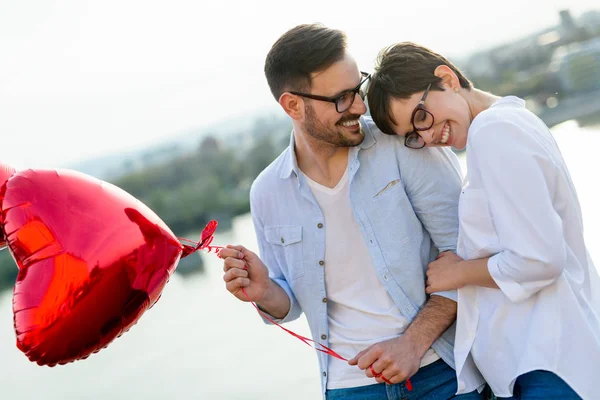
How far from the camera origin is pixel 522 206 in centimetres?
125

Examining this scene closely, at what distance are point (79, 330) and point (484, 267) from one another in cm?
76

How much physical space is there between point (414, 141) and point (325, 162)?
275mm

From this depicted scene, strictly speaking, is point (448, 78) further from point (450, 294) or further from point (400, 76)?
point (450, 294)

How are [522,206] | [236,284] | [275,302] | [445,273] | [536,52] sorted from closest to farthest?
[522,206]
[445,273]
[236,284]
[275,302]
[536,52]

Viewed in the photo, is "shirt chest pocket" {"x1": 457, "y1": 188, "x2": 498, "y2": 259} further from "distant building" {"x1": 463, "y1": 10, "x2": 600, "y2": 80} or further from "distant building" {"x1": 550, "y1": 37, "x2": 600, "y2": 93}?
"distant building" {"x1": 463, "y1": 10, "x2": 600, "y2": 80}

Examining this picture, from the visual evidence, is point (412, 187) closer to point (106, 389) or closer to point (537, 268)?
point (537, 268)

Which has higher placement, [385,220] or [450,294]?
[385,220]

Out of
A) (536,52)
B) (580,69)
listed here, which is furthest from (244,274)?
(536,52)

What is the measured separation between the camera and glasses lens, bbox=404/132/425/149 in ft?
5.14

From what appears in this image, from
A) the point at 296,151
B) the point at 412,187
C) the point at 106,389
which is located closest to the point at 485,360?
the point at 412,187

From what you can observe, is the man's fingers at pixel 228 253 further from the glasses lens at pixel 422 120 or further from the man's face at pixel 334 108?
the glasses lens at pixel 422 120

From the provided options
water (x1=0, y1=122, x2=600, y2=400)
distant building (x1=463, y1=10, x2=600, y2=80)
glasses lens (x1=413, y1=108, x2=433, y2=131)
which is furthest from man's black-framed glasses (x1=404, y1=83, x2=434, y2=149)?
distant building (x1=463, y1=10, x2=600, y2=80)

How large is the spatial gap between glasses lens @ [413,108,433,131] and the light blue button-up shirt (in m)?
0.17

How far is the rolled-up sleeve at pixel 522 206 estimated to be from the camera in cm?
125
